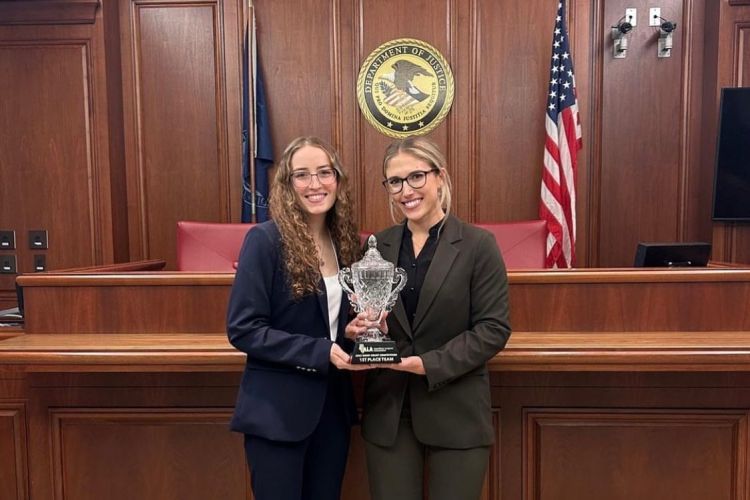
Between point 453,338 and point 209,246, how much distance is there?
1.93 meters

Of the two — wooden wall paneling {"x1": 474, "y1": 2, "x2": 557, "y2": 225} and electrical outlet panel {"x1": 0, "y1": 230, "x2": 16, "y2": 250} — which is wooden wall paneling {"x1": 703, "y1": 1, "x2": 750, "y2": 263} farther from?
electrical outlet panel {"x1": 0, "y1": 230, "x2": 16, "y2": 250}

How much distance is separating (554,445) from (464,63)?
268cm

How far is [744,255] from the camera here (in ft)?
11.6

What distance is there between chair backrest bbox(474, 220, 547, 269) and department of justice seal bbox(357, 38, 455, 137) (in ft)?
4.03

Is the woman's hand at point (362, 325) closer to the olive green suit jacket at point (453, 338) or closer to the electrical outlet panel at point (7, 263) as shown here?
the olive green suit jacket at point (453, 338)

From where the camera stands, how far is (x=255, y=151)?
139 inches

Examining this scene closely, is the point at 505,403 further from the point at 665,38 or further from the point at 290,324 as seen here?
the point at 665,38

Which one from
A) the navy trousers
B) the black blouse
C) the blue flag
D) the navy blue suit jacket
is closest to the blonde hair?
the black blouse

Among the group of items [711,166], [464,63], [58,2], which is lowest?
[711,166]

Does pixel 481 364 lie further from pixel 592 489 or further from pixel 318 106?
pixel 318 106

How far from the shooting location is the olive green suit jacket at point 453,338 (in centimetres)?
123

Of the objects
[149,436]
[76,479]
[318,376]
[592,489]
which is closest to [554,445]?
[592,489]

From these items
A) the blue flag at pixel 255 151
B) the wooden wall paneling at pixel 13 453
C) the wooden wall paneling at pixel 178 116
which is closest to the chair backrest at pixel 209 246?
the blue flag at pixel 255 151

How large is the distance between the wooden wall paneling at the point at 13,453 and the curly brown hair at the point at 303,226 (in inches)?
49.5
